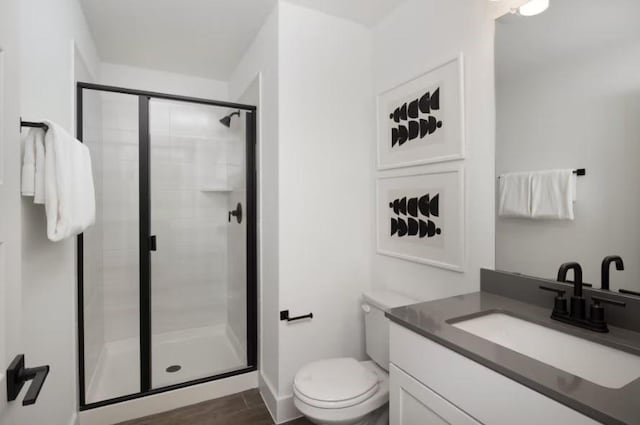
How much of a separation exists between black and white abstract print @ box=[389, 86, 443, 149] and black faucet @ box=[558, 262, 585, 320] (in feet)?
2.82

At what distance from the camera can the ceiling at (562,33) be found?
1.05 meters

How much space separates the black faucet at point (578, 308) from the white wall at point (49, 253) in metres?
1.89

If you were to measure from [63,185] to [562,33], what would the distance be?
1947mm

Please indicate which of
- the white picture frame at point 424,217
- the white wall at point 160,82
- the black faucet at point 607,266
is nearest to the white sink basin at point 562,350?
the black faucet at point 607,266

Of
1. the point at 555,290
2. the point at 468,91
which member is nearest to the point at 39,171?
the point at 468,91

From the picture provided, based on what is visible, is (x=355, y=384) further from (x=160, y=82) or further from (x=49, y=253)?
(x=160, y=82)

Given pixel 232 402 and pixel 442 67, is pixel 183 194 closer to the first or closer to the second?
pixel 232 402

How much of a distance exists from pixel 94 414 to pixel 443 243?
7.12 feet

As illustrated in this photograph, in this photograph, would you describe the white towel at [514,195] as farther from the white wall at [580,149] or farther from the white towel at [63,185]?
the white towel at [63,185]

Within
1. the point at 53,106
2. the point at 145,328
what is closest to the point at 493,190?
the point at 53,106

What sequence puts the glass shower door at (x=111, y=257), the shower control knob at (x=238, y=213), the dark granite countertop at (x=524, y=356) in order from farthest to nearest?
the shower control knob at (x=238, y=213) < the glass shower door at (x=111, y=257) < the dark granite countertop at (x=524, y=356)

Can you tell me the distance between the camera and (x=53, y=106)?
139 cm

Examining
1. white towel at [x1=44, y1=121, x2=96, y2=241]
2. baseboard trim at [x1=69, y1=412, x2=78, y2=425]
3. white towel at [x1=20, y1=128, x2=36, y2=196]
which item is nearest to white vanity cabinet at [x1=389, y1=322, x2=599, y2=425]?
white towel at [x1=44, y1=121, x2=96, y2=241]

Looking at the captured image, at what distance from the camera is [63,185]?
1.14m
